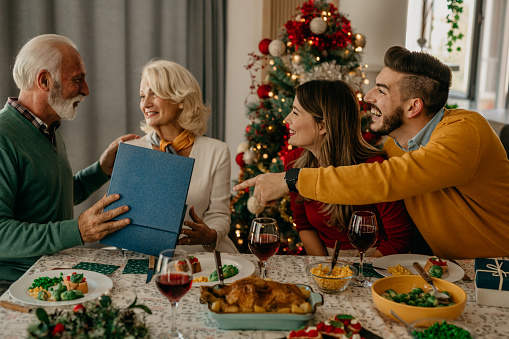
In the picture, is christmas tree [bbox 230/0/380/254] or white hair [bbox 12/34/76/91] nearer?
white hair [bbox 12/34/76/91]

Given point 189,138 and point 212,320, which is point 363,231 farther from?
point 189,138

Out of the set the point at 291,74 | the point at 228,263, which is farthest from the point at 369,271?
A: the point at 291,74

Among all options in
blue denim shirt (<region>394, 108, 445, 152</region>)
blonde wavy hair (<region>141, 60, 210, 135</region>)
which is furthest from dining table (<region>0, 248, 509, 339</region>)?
blonde wavy hair (<region>141, 60, 210, 135</region>)

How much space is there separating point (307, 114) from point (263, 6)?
2344 mm

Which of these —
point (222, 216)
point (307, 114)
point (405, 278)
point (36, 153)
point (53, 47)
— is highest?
point (53, 47)

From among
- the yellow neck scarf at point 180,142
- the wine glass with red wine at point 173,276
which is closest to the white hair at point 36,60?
the yellow neck scarf at point 180,142

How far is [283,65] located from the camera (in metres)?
3.20

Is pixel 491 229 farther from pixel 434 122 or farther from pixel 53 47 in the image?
pixel 53 47

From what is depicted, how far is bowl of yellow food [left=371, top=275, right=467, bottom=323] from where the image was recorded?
109cm

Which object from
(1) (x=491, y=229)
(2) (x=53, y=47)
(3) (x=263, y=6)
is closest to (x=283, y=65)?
(3) (x=263, y=6)

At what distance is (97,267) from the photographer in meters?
1.47

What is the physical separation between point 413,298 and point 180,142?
1.41m

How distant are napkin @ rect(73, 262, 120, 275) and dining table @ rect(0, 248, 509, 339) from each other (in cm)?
2

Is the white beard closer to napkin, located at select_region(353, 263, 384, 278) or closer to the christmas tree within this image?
napkin, located at select_region(353, 263, 384, 278)
